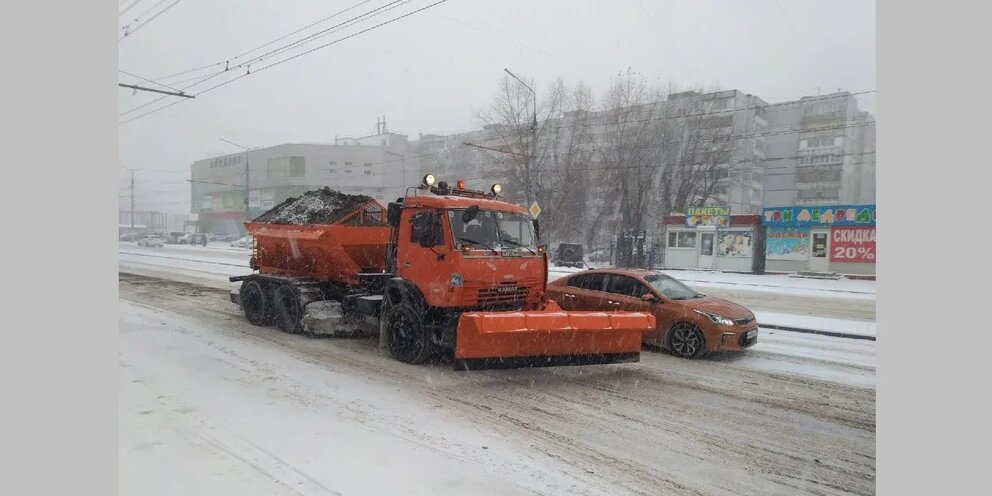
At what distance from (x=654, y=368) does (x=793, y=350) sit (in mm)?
3376

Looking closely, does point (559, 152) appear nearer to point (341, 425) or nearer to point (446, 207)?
point (446, 207)

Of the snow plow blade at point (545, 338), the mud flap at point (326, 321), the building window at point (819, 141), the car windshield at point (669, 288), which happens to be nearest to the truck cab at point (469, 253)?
the snow plow blade at point (545, 338)

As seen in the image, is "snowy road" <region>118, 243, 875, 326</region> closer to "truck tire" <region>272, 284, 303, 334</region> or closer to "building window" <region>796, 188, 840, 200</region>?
"truck tire" <region>272, 284, 303, 334</region>

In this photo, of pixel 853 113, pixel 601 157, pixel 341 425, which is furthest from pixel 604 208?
pixel 341 425

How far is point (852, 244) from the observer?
2794 cm

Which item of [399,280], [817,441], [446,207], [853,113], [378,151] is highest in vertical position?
[853,113]

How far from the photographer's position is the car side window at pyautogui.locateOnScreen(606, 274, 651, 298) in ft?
33.6

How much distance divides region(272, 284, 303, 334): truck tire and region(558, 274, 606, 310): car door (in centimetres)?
484

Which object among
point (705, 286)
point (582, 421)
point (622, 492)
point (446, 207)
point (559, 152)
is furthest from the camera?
point (559, 152)

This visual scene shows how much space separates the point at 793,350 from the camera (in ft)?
34.8

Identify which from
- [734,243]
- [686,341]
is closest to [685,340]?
[686,341]

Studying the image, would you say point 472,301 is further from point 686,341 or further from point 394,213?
point 686,341

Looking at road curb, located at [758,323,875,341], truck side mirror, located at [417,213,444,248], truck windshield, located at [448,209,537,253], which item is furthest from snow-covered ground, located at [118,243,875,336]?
truck windshield, located at [448,209,537,253]

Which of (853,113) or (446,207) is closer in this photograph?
(446,207)
